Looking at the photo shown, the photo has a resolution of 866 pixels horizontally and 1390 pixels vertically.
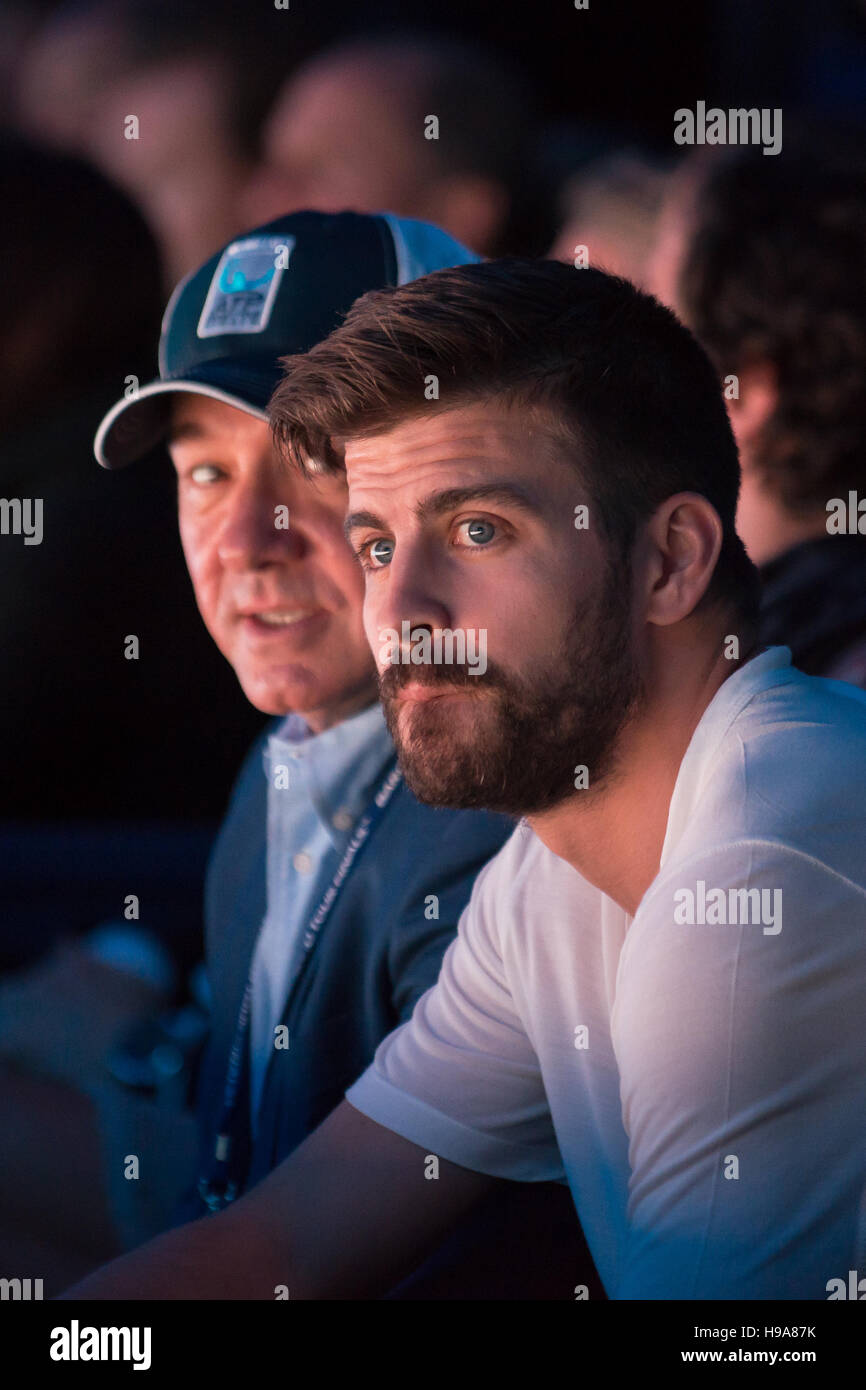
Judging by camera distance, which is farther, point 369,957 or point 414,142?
point 414,142

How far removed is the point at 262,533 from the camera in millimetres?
1443

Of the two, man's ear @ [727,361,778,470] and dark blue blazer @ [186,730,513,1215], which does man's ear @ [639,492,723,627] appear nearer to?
dark blue blazer @ [186,730,513,1215]

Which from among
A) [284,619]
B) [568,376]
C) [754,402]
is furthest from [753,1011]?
[754,402]

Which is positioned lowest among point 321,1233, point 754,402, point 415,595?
point 321,1233

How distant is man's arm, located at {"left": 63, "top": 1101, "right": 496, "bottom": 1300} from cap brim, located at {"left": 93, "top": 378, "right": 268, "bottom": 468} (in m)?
0.74

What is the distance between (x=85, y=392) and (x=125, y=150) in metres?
0.68

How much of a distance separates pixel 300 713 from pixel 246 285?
477 millimetres

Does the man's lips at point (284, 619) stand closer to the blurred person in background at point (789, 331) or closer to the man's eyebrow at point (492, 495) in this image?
the man's eyebrow at point (492, 495)

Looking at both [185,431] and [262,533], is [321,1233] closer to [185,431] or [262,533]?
[262,533]

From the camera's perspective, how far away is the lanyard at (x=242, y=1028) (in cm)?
142

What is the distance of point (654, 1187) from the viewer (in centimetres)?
94

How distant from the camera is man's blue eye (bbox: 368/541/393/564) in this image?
1.20 metres
